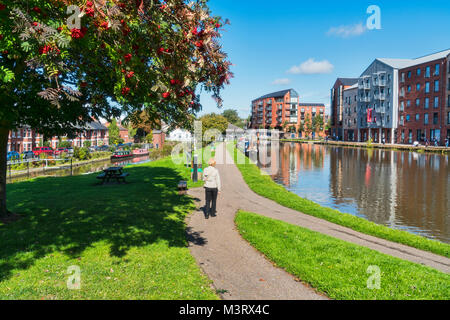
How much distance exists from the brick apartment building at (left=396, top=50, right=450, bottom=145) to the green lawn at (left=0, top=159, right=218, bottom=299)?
64.3m

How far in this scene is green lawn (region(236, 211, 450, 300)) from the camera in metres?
Result: 5.71

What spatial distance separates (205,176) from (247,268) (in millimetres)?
4657

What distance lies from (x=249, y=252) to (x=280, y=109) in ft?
456

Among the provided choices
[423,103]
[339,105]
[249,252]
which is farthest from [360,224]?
[339,105]

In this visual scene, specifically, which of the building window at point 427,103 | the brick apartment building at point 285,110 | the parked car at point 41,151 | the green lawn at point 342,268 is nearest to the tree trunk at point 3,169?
the green lawn at point 342,268

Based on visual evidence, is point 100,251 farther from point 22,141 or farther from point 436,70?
point 436,70

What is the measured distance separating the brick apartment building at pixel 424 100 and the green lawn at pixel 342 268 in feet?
205

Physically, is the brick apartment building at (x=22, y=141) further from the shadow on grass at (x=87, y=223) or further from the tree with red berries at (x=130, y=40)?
the tree with red berries at (x=130, y=40)

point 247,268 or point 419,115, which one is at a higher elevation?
point 419,115

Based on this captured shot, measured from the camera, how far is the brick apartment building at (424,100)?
193 feet

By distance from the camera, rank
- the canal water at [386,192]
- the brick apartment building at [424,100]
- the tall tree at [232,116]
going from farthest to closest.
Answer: the tall tree at [232,116], the brick apartment building at [424,100], the canal water at [386,192]
